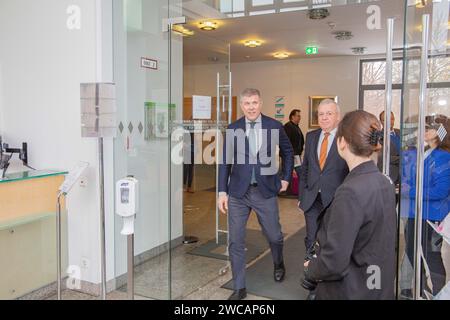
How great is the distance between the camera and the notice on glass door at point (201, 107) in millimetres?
4074

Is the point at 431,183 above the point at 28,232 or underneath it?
above

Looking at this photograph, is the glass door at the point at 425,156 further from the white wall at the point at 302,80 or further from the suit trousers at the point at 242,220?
the white wall at the point at 302,80

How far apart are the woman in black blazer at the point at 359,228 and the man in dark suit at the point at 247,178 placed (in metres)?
1.48

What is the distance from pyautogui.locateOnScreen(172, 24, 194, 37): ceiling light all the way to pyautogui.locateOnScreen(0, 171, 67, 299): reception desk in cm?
157

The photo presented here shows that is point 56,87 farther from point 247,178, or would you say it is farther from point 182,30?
point 247,178

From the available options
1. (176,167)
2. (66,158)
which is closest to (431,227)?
(176,167)

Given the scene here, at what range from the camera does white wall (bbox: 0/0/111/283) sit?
3279 mm

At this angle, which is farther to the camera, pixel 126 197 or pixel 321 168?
pixel 321 168

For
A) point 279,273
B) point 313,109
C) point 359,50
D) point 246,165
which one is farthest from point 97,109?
point 313,109

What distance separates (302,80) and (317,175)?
629 centimetres

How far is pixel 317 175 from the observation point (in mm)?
3125

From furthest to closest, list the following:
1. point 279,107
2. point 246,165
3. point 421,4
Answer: point 279,107, point 246,165, point 421,4

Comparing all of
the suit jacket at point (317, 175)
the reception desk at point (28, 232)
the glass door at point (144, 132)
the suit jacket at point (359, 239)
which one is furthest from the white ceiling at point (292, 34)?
the suit jacket at point (359, 239)

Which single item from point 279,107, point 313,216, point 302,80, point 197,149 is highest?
point 302,80
